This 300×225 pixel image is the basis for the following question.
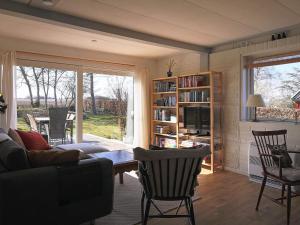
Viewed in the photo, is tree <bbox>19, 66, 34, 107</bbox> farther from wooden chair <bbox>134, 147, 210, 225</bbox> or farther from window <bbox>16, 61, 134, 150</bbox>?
wooden chair <bbox>134, 147, 210, 225</bbox>

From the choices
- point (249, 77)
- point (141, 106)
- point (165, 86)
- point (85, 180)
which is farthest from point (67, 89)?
point (249, 77)

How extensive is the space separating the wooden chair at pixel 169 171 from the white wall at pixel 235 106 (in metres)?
2.26

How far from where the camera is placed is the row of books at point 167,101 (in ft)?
17.2

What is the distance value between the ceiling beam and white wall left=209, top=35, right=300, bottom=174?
756 mm

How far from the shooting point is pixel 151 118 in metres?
5.81

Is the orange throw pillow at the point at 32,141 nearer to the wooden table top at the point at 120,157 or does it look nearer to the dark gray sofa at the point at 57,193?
the wooden table top at the point at 120,157

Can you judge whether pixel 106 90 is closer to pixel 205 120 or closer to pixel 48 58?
pixel 48 58

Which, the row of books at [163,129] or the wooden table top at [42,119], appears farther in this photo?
the row of books at [163,129]

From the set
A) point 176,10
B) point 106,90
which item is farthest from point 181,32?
point 106,90

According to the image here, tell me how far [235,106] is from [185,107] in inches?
37.2

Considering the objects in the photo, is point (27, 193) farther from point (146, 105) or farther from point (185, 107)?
point (146, 105)

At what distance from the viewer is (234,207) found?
2926 mm

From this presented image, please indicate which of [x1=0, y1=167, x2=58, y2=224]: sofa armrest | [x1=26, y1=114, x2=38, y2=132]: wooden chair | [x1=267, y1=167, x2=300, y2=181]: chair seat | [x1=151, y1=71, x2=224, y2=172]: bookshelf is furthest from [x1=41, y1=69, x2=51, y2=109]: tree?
[x1=267, y1=167, x2=300, y2=181]: chair seat

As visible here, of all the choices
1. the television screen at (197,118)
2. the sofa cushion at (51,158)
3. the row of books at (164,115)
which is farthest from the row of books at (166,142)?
the sofa cushion at (51,158)
